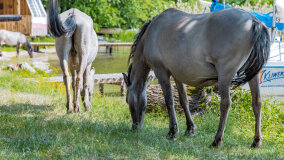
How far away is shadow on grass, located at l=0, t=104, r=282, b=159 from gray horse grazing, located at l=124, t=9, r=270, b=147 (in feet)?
0.91

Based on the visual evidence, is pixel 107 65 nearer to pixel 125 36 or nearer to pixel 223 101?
pixel 125 36

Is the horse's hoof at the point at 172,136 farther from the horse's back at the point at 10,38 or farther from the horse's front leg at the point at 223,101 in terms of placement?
the horse's back at the point at 10,38

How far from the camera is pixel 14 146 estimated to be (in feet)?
14.0

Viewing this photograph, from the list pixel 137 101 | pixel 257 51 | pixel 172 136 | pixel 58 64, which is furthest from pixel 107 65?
pixel 257 51

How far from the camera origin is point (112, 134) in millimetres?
5234

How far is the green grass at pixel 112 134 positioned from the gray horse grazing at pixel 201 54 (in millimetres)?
333

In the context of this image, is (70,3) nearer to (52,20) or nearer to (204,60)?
(52,20)

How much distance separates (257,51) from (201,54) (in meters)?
0.68

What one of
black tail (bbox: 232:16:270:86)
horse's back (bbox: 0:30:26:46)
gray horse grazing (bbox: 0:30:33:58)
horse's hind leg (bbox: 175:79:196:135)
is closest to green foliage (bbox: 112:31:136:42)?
gray horse grazing (bbox: 0:30:33:58)

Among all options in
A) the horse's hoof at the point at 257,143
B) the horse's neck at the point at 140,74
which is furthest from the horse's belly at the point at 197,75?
the horse's hoof at the point at 257,143

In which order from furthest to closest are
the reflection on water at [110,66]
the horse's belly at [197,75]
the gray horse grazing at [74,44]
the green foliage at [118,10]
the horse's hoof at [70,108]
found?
the green foliage at [118,10]
the reflection on water at [110,66]
the horse's hoof at [70,108]
the gray horse grazing at [74,44]
the horse's belly at [197,75]

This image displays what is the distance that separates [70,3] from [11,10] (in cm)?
673

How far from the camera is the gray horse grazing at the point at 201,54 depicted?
4.35 metres

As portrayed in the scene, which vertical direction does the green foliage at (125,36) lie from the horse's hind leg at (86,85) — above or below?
below
